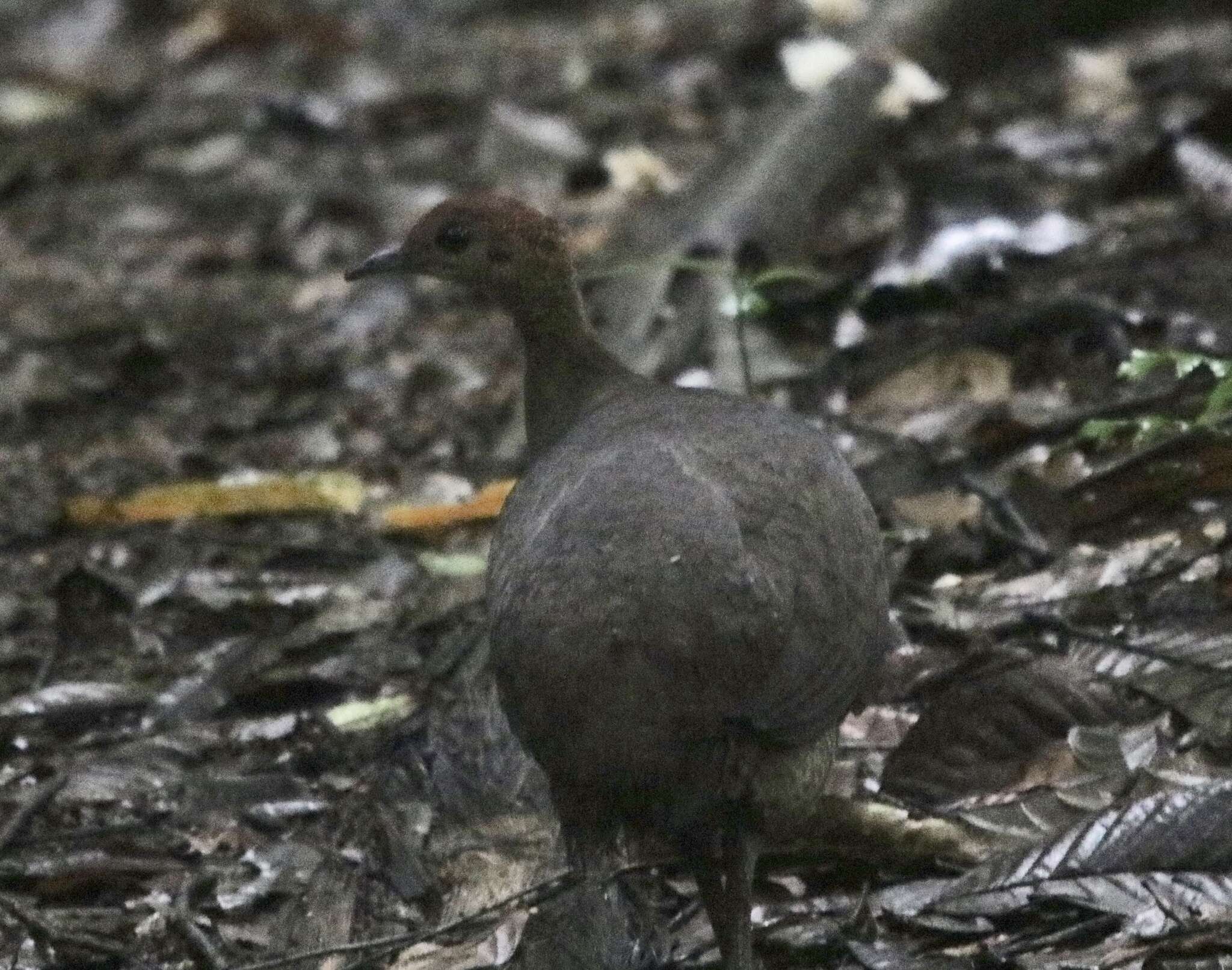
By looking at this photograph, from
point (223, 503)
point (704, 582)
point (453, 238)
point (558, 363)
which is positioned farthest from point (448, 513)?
point (704, 582)

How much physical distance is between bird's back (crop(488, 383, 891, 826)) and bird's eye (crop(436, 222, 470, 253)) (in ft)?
4.06

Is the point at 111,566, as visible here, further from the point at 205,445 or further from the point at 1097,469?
the point at 1097,469

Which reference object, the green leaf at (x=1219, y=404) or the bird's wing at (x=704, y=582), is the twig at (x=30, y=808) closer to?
the bird's wing at (x=704, y=582)

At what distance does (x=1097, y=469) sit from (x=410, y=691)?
155 cm

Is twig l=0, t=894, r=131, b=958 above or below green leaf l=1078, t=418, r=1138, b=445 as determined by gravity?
below

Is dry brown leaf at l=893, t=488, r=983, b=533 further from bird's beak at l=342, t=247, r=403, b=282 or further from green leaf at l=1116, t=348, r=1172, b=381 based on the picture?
bird's beak at l=342, t=247, r=403, b=282

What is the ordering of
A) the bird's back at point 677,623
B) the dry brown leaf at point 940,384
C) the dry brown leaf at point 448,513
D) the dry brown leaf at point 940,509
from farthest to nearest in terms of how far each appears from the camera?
the dry brown leaf at point 940,384
the dry brown leaf at point 448,513
the dry brown leaf at point 940,509
the bird's back at point 677,623

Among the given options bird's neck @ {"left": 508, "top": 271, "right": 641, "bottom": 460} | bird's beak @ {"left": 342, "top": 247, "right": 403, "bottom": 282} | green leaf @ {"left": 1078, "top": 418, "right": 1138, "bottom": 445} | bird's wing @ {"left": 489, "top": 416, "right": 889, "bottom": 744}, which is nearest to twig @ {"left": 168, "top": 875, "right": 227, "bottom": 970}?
bird's wing @ {"left": 489, "top": 416, "right": 889, "bottom": 744}

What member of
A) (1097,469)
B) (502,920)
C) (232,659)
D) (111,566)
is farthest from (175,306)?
(502,920)

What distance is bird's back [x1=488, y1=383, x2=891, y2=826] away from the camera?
12.4ft

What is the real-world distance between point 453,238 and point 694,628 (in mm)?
1818

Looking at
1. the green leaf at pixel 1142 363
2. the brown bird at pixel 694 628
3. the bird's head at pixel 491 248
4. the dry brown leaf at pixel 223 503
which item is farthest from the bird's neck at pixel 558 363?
the dry brown leaf at pixel 223 503

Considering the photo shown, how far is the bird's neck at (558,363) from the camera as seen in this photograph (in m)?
5.17

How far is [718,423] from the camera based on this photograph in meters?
4.39
